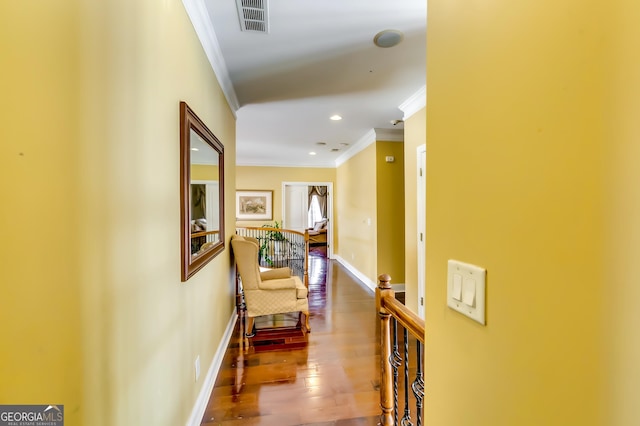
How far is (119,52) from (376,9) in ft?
4.92

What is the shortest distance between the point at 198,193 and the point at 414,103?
256 centimetres

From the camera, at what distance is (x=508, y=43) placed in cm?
58

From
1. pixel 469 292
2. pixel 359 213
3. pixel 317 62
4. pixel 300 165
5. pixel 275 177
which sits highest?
pixel 317 62

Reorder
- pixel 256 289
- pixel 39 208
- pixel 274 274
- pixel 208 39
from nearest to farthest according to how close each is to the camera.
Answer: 1. pixel 39 208
2. pixel 208 39
3. pixel 256 289
4. pixel 274 274

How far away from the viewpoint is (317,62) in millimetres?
2375

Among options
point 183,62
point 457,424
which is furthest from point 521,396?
point 183,62

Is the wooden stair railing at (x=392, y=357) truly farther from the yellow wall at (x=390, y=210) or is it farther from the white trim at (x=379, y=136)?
the white trim at (x=379, y=136)

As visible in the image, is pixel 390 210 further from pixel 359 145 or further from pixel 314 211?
pixel 314 211

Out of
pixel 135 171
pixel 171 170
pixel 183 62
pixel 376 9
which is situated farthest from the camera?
pixel 376 9

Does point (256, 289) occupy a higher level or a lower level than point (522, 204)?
lower

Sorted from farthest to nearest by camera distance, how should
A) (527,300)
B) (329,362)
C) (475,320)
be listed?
(329,362) → (475,320) → (527,300)

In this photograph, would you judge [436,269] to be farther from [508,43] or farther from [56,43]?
[56,43]

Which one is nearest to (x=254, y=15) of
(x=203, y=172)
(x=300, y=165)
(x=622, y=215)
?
(x=203, y=172)

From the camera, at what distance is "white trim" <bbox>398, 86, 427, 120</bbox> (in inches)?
117
